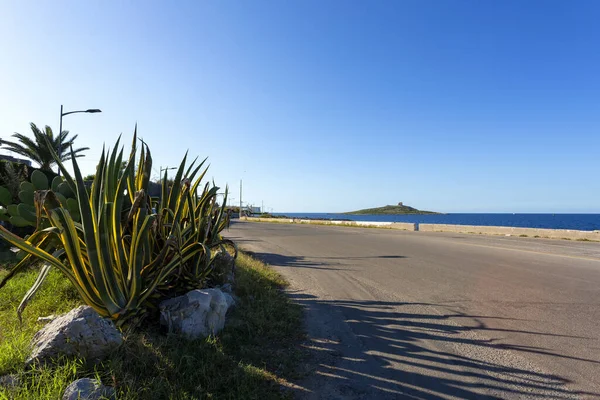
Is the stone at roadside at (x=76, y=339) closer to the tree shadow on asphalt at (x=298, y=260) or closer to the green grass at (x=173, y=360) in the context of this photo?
the green grass at (x=173, y=360)

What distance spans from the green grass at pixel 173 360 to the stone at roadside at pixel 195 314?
0.40ft

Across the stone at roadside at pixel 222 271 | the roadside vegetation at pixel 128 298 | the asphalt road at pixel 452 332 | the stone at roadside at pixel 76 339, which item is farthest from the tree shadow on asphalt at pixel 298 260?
the stone at roadside at pixel 76 339

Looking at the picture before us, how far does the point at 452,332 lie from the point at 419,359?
1.09m

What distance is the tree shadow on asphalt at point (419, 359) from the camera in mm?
3049

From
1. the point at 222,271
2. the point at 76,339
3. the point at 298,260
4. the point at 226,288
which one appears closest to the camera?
the point at 76,339

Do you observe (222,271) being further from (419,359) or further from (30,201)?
(419,359)

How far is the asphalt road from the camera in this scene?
314 cm

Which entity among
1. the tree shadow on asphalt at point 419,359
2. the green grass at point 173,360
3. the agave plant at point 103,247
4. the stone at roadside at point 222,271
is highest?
the agave plant at point 103,247

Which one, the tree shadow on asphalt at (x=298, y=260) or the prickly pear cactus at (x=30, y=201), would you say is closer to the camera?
the prickly pear cactus at (x=30, y=201)

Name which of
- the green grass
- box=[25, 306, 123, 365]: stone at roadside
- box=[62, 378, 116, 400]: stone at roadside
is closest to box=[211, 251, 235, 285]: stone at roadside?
the green grass

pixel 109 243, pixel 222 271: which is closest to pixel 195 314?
pixel 109 243

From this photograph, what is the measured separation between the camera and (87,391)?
224 centimetres

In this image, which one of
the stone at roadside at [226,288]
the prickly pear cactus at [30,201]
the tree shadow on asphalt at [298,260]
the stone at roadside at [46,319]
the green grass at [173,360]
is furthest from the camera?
the tree shadow on asphalt at [298,260]

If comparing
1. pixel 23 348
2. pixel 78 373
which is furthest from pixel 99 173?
pixel 78 373
